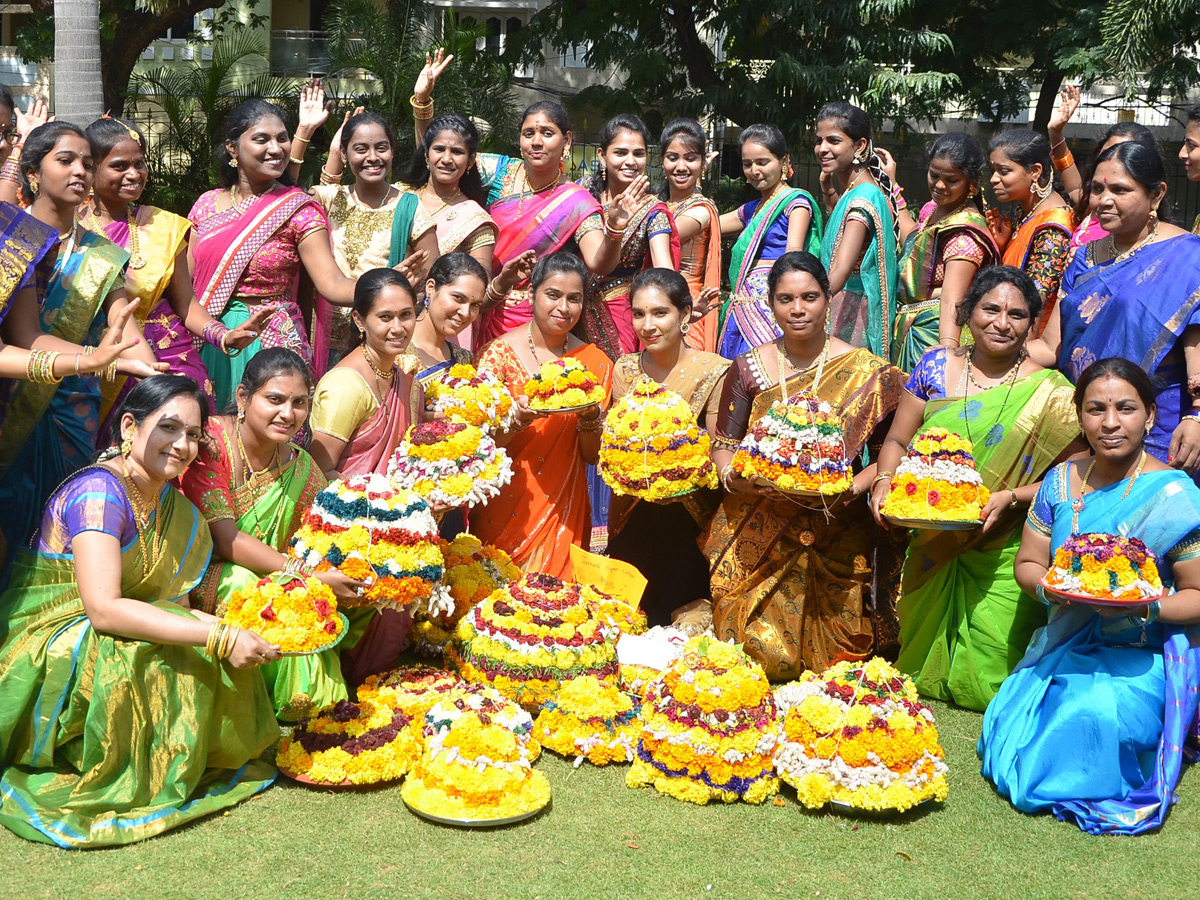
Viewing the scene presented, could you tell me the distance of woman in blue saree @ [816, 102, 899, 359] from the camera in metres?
6.88

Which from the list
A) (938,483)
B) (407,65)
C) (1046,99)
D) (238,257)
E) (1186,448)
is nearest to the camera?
(1186,448)

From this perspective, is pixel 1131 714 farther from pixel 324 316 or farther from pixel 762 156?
pixel 324 316

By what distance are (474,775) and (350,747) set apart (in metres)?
0.53

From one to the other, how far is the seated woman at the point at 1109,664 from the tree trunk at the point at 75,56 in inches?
359

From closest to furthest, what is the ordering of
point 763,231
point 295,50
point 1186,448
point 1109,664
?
point 1109,664
point 1186,448
point 763,231
point 295,50

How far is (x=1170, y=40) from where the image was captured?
1417cm

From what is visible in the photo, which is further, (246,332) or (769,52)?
(769,52)

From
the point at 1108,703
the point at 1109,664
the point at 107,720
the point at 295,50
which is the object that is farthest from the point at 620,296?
the point at 295,50

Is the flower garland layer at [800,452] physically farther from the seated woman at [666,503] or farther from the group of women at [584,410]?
the seated woman at [666,503]

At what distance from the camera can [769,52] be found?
54.0 ft

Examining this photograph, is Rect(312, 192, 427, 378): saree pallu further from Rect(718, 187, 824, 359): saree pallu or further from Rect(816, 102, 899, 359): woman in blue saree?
Rect(816, 102, 899, 359): woman in blue saree

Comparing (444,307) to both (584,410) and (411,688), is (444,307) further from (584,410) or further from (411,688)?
(411,688)

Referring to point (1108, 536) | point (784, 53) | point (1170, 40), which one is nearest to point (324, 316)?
point (1108, 536)

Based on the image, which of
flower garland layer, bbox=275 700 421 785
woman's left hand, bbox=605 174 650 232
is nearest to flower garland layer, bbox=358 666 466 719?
flower garland layer, bbox=275 700 421 785
